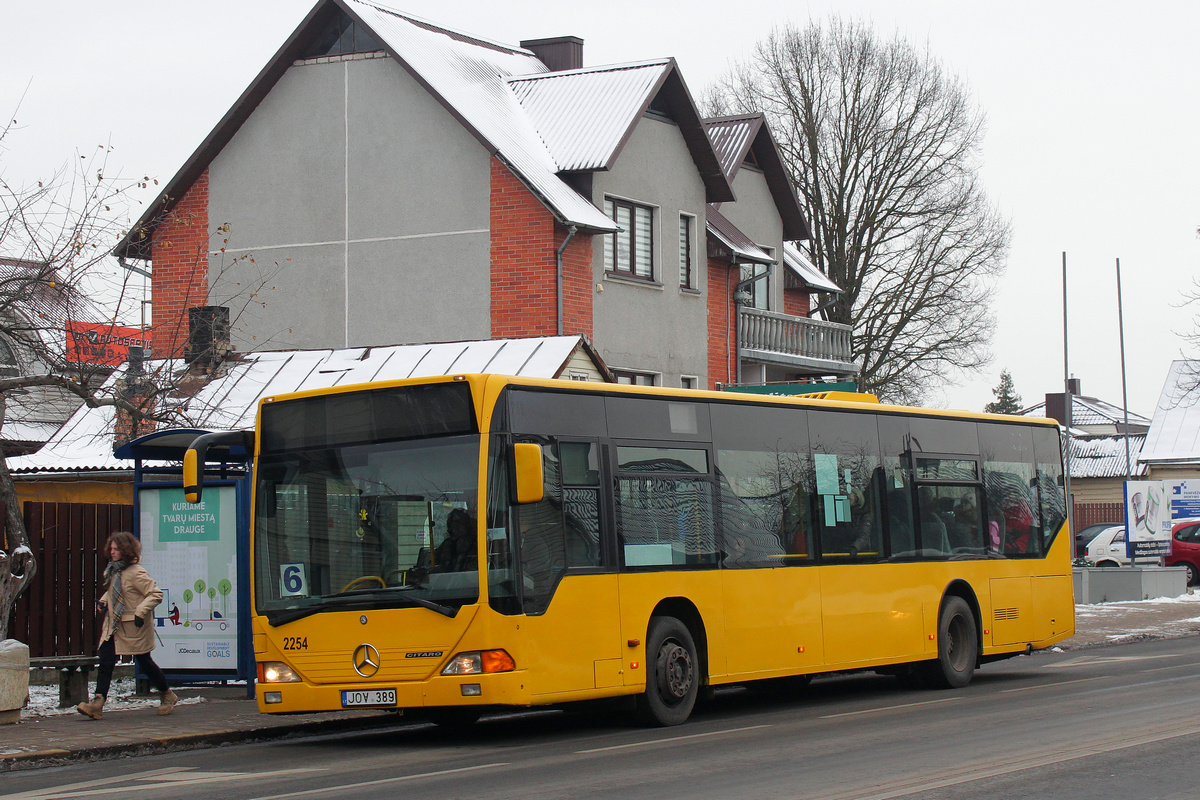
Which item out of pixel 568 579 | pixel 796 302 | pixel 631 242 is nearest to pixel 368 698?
pixel 568 579

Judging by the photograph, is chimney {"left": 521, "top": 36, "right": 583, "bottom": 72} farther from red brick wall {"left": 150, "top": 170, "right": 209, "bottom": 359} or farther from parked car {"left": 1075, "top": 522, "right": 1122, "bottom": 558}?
parked car {"left": 1075, "top": 522, "right": 1122, "bottom": 558}

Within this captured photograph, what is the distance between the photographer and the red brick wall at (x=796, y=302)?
39375 mm

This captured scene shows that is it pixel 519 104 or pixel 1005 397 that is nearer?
pixel 519 104

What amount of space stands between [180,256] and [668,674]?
21441 millimetres

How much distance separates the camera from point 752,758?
1050 centimetres

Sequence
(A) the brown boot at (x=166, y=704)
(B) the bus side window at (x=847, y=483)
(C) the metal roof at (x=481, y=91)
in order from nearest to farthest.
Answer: (A) the brown boot at (x=166, y=704)
(B) the bus side window at (x=847, y=483)
(C) the metal roof at (x=481, y=91)

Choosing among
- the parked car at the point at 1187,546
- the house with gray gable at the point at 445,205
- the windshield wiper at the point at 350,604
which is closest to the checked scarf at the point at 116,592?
the windshield wiper at the point at 350,604

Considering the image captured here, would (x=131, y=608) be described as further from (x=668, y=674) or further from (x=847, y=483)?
(x=847, y=483)

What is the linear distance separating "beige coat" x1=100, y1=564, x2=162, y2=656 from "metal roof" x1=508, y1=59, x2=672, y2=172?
16.0m

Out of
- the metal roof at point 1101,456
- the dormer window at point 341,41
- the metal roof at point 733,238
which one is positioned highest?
the dormer window at point 341,41

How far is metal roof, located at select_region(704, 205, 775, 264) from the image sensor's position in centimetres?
3275

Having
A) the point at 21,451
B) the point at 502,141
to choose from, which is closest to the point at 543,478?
the point at 502,141

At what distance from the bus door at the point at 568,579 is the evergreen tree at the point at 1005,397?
108m

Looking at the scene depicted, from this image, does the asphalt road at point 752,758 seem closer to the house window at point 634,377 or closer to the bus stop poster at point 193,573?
the bus stop poster at point 193,573
